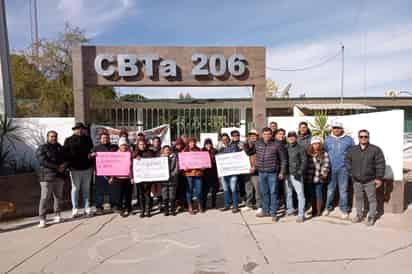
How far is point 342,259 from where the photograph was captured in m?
3.97

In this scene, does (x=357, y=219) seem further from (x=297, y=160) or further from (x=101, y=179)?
(x=101, y=179)

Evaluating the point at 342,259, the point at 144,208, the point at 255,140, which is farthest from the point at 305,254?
the point at 144,208

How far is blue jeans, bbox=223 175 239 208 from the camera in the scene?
6.50m

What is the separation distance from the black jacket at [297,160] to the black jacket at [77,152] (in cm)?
415

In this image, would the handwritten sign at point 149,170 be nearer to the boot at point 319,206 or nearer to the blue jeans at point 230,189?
the blue jeans at point 230,189

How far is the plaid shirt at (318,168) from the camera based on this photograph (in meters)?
5.84

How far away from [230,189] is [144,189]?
1891 mm

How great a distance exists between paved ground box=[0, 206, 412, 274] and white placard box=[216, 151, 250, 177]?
94cm

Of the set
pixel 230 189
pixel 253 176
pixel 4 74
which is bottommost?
pixel 230 189

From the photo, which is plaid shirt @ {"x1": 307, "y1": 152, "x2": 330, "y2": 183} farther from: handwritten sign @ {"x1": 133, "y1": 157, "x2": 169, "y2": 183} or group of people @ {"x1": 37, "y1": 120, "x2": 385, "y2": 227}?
handwritten sign @ {"x1": 133, "y1": 157, "x2": 169, "y2": 183}

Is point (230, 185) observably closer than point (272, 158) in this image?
No

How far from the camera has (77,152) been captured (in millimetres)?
6074

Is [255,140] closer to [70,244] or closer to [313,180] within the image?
[313,180]

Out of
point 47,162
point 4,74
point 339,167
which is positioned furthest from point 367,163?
point 4,74
